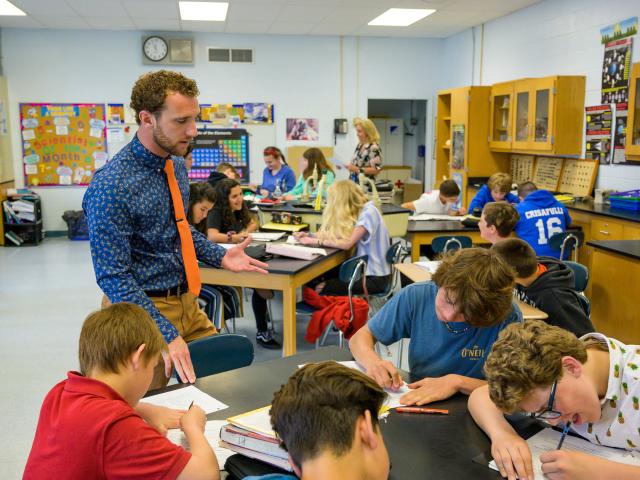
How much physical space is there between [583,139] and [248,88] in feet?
16.9

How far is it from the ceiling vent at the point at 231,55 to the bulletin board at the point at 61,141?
1.87 meters


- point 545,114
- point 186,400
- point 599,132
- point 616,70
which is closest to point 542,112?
point 545,114

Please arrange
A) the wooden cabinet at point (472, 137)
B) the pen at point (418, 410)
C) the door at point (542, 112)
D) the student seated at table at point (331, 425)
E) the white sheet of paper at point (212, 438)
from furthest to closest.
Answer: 1. the wooden cabinet at point (472, 137)
2. the door at point (542, 112)
3. the pen at point (418, 410)
4. the white sheet of paper at point (212, 438)
5. the student seated at table at point (331, 425)

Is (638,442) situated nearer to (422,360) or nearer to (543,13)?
(422,360)

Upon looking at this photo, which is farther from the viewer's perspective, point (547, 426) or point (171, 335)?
point (171, 335)

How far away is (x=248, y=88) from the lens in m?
9.45

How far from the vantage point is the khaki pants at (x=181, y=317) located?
7.16 ft

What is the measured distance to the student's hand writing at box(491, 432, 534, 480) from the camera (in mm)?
1362

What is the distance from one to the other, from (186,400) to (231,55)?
8341mm

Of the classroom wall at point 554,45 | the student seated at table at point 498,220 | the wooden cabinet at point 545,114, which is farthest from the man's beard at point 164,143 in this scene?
the wooden cabinet at point 545,114

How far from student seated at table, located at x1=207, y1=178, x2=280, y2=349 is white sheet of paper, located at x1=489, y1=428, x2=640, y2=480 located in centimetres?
Result: 302

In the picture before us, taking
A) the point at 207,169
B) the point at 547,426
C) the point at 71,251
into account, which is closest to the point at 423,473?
the point at 547,426

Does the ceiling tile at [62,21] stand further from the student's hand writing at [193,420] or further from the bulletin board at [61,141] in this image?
the student's hand writing at [193,420]

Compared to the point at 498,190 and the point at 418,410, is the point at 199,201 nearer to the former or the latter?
the point at 418,410
